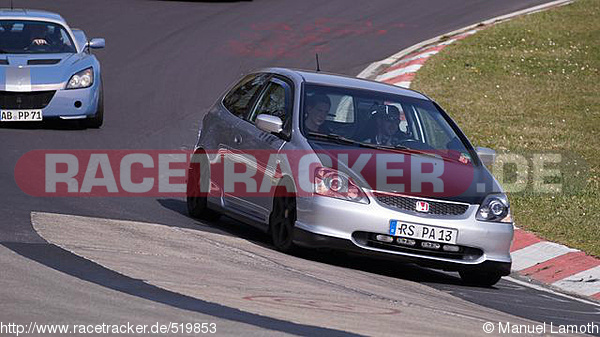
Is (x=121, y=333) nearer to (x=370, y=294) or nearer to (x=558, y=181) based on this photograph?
(x=370, y=294)

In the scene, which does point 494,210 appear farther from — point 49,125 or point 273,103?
point 49,125

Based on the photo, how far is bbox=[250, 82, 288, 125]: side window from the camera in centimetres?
1155

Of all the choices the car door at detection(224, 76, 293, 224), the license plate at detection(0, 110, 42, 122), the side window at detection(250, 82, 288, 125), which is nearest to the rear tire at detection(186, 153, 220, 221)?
the car door at detection(224, 76, 293, 224)

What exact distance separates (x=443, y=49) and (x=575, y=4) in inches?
238

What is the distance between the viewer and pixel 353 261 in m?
A: 11.1

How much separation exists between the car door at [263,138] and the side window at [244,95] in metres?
0.15

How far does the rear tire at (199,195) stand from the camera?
1229 cm

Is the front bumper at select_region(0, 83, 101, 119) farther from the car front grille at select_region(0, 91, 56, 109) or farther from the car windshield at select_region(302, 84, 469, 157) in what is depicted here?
the car windshield at select_region(302, 84, 469, 157)

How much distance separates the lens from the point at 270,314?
7586 millimetres

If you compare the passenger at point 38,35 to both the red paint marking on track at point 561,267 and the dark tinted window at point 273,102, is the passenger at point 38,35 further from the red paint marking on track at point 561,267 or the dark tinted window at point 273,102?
the red paint marking on track at point 561,267

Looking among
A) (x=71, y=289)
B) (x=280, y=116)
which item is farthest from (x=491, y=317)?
(x=280, y=116)

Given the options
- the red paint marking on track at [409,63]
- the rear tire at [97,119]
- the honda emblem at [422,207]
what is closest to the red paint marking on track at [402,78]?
the red paint marking on track at [409,63]

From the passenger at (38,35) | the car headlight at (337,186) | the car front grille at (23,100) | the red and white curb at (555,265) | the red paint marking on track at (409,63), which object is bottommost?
the red and white curb at (555,265)

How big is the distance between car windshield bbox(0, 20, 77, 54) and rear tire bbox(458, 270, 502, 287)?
845 cm
